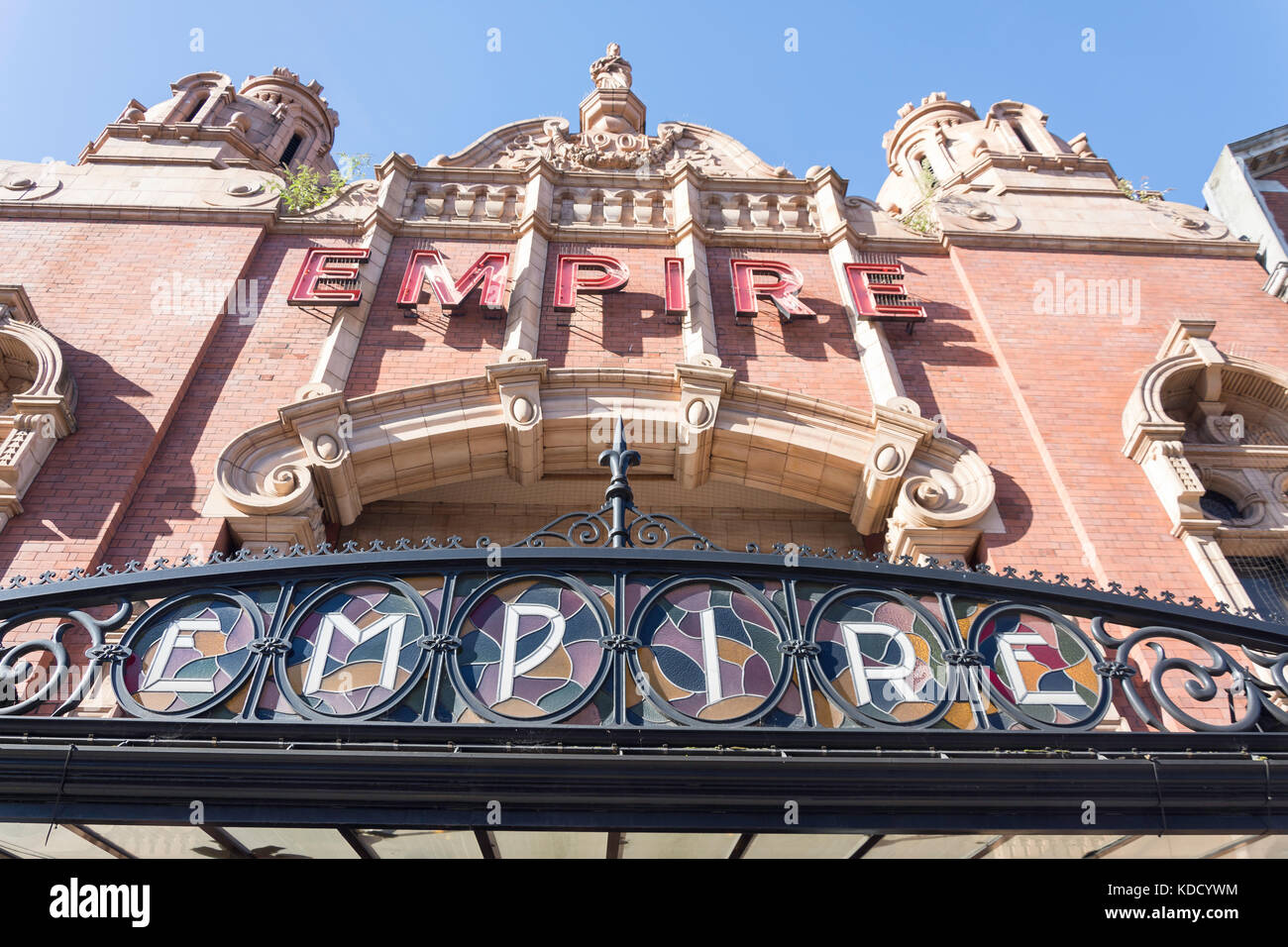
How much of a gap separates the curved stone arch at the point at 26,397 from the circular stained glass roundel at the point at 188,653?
470cm

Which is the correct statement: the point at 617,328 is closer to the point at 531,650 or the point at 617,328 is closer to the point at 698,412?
Result: the point at 698,412

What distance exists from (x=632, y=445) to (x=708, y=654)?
5.65 m

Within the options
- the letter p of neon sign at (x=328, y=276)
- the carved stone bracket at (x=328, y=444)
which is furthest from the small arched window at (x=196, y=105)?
the carved stone bracket at (x=328, y=444)

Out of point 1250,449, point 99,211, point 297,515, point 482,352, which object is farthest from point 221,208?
point 1250,449

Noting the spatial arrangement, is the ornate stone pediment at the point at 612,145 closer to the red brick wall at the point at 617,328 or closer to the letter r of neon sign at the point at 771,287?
the letter r of neon sign at the point at 771,287

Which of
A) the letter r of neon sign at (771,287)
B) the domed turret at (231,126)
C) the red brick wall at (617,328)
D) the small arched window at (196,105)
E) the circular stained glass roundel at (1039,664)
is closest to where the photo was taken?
the circular stained glass roundel at (1039,664)

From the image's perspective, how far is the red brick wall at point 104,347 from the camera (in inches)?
390

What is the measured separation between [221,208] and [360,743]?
37.8 ft

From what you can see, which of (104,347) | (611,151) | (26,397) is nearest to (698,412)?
(104,347)

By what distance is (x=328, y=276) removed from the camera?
43.4ft

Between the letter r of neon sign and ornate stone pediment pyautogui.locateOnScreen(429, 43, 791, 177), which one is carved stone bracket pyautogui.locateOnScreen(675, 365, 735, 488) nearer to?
the letter r of neon sign

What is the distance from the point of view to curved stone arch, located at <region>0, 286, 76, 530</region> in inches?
396

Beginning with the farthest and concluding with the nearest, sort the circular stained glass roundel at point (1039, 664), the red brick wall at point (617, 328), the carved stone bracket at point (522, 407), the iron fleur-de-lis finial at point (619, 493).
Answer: the red brick wall at point (617, 328) → the carved stone bracket at point (522, 407) → the iron fleur-de-lis finial at point (619, 493) → the circular stained glass roundel at point (1039, 664)

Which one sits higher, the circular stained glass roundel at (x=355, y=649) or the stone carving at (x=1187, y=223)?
the stone carving at (x=1187, y=223)
